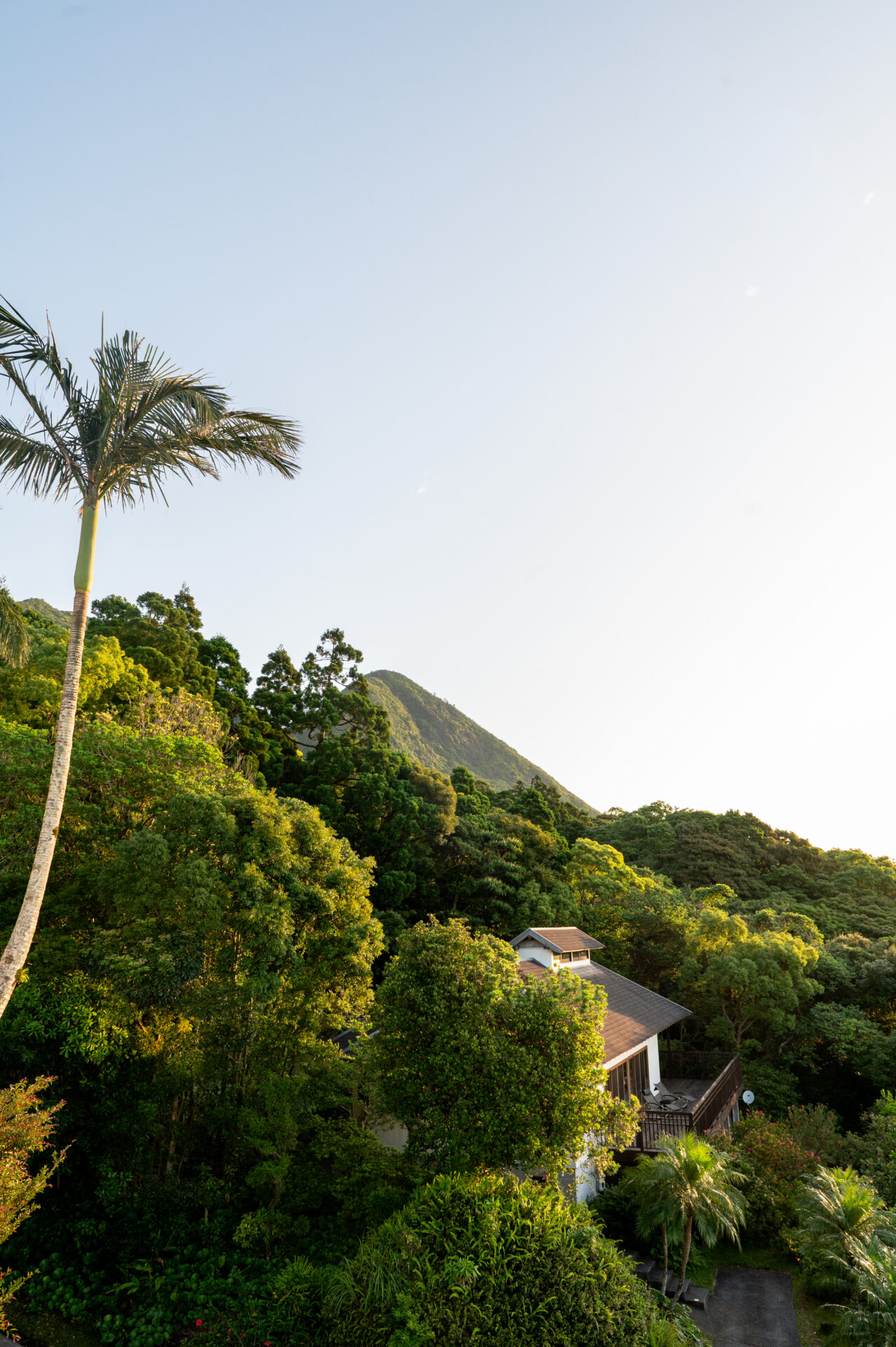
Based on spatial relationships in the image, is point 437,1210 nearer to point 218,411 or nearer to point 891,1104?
point 218,411

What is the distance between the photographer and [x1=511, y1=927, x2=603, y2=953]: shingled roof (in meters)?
21.5

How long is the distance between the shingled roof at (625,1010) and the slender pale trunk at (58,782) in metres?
11.1

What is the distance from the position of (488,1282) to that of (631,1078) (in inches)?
473

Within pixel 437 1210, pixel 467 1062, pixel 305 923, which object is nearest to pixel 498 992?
pixel 467 1062

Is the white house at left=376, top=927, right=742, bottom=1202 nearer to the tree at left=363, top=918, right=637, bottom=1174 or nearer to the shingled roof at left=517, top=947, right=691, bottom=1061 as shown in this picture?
the shingled roof at left=517, top=947, right=691, bottom=1061

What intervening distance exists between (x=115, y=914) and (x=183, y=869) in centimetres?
220

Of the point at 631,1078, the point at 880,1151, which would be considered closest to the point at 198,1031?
the point at 631,1078

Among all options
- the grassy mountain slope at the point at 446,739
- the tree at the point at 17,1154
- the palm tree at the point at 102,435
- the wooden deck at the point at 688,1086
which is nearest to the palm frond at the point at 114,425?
the palm tree at the point at 102,435

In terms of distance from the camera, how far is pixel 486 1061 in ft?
34.4

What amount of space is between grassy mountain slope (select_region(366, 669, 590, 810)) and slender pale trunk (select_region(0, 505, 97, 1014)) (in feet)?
327

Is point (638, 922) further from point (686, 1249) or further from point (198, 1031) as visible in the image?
point (198, 1031)

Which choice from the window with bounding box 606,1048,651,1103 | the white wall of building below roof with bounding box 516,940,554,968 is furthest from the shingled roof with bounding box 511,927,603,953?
the window with bounding box 606,1048,651,1103

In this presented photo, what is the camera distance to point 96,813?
44.5ft

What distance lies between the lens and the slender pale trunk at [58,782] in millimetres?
8836
